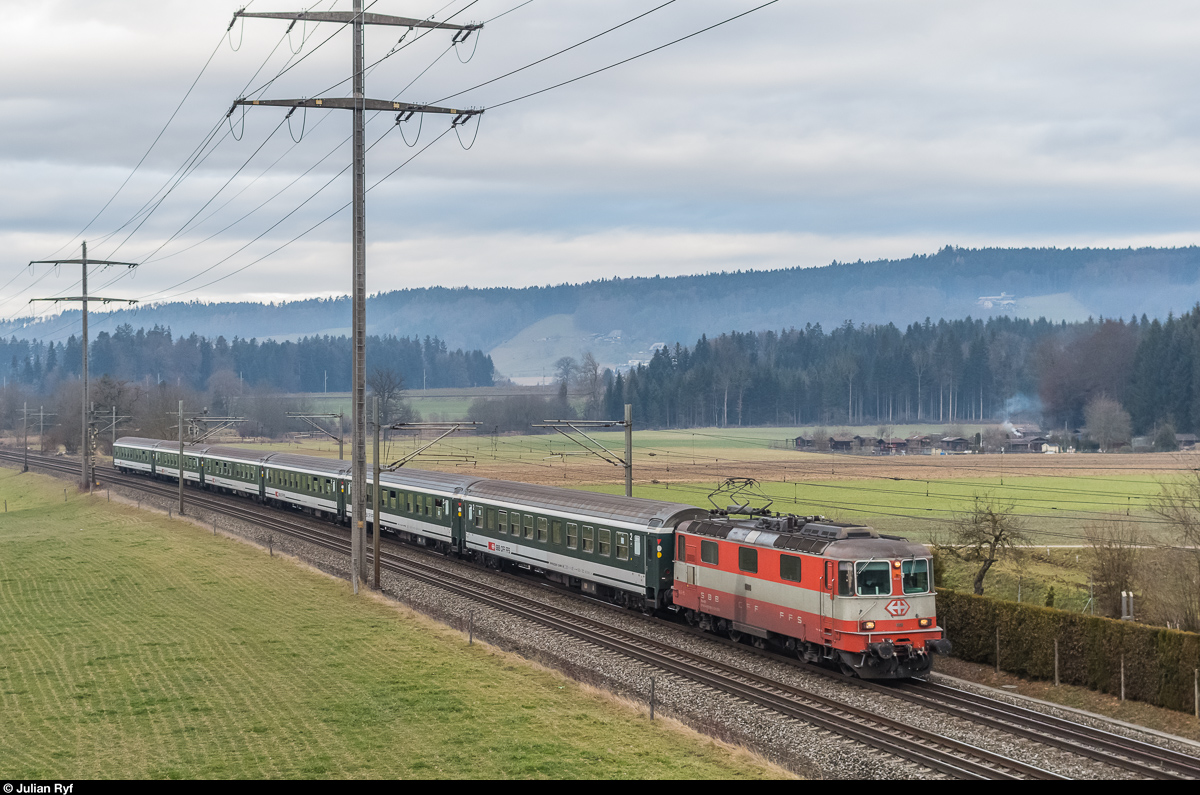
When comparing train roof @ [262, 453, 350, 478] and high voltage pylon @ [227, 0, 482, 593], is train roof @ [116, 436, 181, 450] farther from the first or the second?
high voltage pylon @ [227, 0, 482, 593]

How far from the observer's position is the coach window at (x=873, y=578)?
2770 cm

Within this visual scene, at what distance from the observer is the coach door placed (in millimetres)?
27797

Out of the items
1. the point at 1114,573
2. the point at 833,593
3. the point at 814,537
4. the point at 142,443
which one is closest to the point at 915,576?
the point at 833,593

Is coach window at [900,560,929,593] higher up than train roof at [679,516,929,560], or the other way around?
train roof at [679,516,929,560]

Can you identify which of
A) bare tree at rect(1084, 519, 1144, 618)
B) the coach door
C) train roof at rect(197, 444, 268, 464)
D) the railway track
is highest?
train roof at rect(197, 444, 268, 464)

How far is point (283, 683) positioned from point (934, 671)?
18.2 m

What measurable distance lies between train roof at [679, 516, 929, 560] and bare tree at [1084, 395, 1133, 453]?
436ft

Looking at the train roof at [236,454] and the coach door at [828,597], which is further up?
the train roof at [236,454]

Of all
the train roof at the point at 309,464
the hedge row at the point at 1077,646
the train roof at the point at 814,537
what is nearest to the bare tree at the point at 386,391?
the train roof at the point at 309,464

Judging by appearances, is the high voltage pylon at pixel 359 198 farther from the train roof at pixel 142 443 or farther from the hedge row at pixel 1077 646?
the train roof at pixel 142 443

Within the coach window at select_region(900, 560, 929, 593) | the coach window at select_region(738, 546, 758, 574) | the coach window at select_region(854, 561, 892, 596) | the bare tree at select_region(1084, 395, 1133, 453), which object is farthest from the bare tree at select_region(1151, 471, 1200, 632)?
the bare tree at select_region(1084, 395, 1133, 453)

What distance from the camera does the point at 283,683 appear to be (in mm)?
28391

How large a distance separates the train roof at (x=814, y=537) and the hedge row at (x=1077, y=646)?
13.6 ft

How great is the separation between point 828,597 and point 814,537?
6.09 feet
